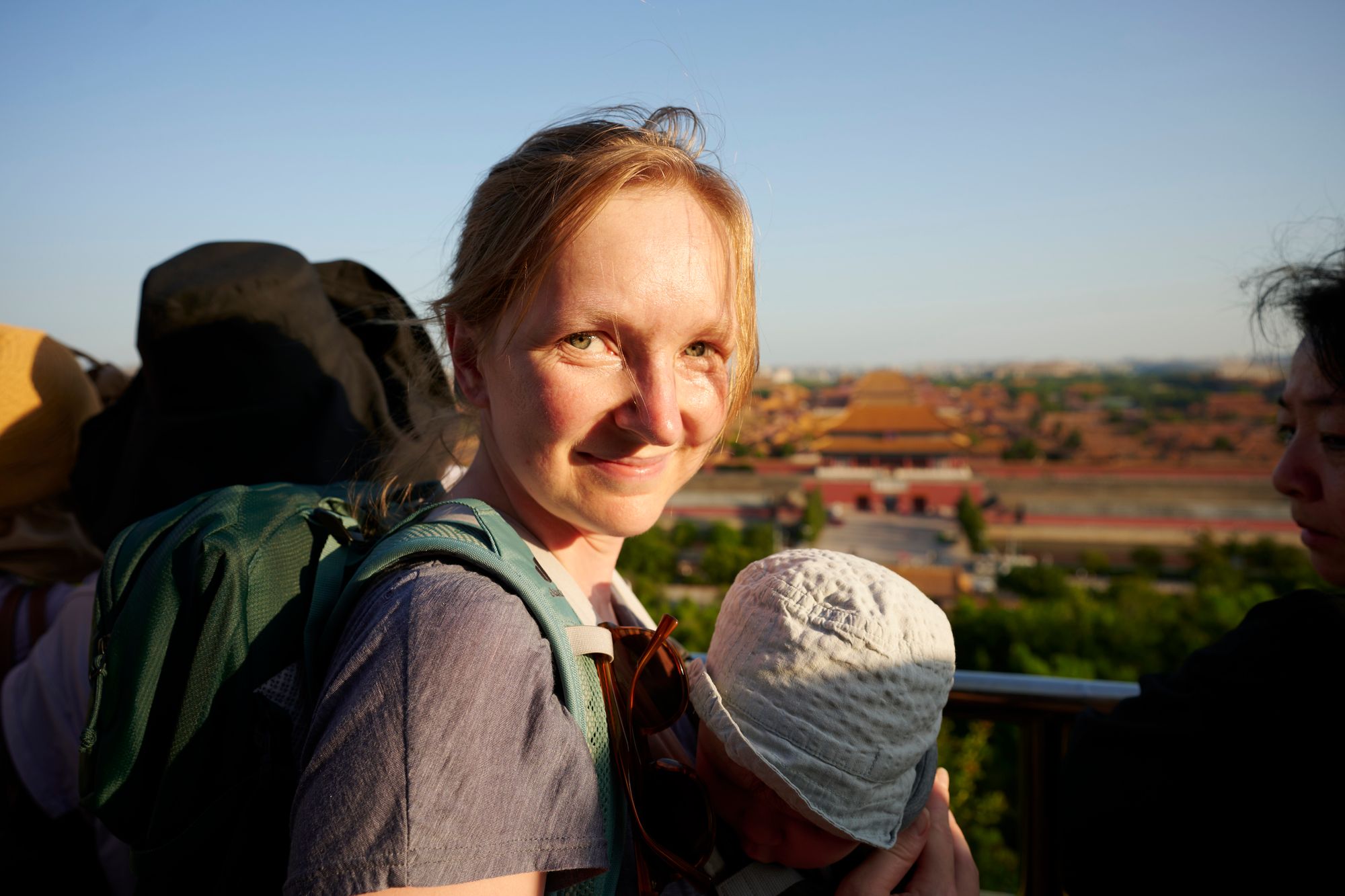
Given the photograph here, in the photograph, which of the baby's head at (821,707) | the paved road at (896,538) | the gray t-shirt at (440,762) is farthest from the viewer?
the paved road at (896,538)

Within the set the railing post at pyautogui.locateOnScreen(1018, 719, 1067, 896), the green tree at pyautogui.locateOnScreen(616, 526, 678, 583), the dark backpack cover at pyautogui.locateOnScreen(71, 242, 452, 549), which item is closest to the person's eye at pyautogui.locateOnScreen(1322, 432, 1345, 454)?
the railing post at pyautogui.locateOnScreen(1018, 719, 1067, 896)

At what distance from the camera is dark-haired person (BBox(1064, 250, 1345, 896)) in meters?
1.40

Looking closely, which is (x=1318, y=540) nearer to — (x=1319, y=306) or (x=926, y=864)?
(x=1319, y=306)

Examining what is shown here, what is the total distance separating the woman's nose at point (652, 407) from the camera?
1245 millimetres

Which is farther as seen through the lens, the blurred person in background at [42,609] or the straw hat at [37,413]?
the straw hat at [37,413]

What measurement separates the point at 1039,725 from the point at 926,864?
0.58 meters

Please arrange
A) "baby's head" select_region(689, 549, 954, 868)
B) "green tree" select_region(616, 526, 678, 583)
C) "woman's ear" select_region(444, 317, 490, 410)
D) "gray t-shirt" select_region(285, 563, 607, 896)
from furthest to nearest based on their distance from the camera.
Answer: "green tree" select_region(616, 526, 678, 583) → "woman's ear" select_region(444, 317, 490, 410) → "baby's head" select_region(689, 549, 954, 868) → "gray t-shirt" select_region(285, 563, 607, 896)

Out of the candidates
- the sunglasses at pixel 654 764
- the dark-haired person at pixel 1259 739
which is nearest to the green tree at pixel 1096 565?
the dark-haired person at pixel 1259 739

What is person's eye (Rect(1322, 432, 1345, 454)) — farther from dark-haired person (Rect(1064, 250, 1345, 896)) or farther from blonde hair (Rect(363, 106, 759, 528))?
blonde hair (Rect(363, 106, 759, 528))

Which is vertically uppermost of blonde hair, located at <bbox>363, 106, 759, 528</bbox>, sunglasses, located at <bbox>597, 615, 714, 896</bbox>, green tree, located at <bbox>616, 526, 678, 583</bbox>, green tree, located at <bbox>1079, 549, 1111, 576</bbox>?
blonde hair, located at <bbox>363, 106, 759, 528</bbox>

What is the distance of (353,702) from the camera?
90 centimetres

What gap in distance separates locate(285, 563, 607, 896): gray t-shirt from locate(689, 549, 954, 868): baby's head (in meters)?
0.33

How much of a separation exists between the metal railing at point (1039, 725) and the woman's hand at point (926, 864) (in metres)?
0.39

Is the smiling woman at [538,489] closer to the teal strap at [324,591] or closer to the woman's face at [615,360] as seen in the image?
the woman's face at [615,360]
